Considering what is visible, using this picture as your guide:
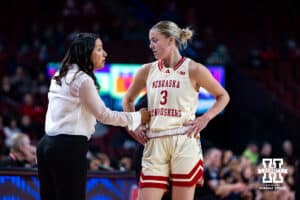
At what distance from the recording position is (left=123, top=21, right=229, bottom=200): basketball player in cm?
505

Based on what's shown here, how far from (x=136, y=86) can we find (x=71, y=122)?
2.74 ft

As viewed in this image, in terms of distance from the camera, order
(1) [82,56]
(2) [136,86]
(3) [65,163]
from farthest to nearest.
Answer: (2) [136,86] → (1) [82,56] → (3) [65,163]

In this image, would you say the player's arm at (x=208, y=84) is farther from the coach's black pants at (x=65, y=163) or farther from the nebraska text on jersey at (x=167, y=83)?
the coach's black pants at (x=65, y=163)


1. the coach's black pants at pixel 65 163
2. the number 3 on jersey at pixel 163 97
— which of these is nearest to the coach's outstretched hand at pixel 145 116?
the number 3 on jersey at pixel 163 97

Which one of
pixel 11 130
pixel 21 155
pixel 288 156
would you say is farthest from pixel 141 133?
pixel 288 156

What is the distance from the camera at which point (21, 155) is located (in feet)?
25.1

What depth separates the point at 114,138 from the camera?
48.9 ft

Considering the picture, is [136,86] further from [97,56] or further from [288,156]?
[288,156]

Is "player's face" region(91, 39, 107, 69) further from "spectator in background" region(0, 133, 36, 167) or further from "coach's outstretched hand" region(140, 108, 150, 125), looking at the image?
"spectator in background" region(0, 133, 36, 167)

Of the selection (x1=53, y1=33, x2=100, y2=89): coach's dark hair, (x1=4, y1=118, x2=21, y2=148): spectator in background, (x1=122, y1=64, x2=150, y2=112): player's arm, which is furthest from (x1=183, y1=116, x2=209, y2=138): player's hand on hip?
(x1=4, y1=118, x2=21, y2=148): spectator in background

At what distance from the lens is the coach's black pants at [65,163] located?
15.5 feet

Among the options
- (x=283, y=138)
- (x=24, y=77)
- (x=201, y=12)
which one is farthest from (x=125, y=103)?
(x=201, y=12)

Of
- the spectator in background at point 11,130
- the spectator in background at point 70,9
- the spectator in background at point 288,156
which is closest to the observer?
the spectator in background at point 11,130

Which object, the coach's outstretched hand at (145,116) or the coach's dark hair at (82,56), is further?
the coach's outstretched hand at (145,116)
